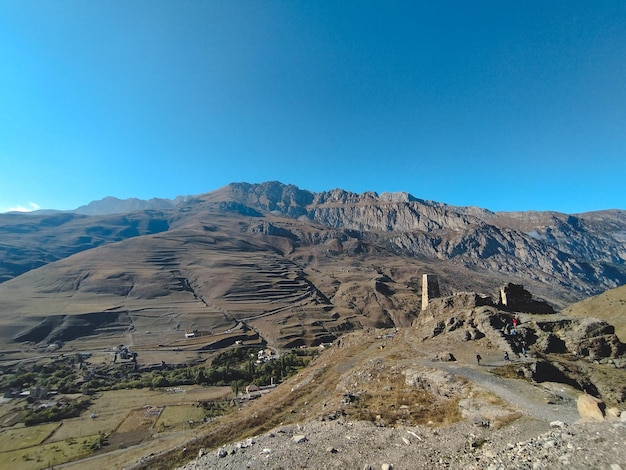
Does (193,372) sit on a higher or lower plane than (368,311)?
lower

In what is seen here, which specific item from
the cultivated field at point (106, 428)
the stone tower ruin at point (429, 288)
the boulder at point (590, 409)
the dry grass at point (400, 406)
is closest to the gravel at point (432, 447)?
the boulder at point (590, 409)

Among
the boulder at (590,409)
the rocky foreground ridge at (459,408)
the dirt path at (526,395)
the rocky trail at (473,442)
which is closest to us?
the rocky trail at (473,442)

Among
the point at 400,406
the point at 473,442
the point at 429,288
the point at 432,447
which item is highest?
the point at 429,288

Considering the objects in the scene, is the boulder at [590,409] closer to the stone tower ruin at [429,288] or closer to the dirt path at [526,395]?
the dirt path at [526,395]

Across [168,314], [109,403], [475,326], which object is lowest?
[109,403]

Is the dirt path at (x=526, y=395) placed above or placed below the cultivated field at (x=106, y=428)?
above

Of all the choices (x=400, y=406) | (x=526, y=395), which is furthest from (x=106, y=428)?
(x=526, y=395)

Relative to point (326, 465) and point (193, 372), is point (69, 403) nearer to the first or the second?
point (193, 372)

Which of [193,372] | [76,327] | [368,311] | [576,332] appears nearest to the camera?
[576,332]

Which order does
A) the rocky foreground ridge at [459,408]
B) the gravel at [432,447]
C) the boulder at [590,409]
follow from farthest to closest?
the boulder at [590,409] < the rocky foreground ridge at [459,408] < the gravel at [432,447]

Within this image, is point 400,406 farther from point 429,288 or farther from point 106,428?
point 106,428

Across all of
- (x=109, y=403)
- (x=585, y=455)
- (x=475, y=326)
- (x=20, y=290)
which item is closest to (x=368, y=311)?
(x=109, y=403)
